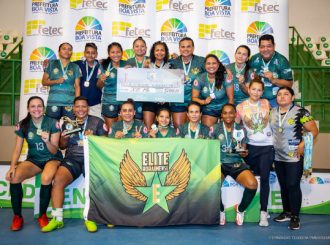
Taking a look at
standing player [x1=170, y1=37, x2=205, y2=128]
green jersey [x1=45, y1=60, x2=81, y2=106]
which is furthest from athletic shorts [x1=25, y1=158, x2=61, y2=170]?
standing player [x1=170, y1=37, x2=205, y2=128]

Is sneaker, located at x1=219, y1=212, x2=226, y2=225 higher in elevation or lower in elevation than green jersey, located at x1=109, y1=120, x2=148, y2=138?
lower

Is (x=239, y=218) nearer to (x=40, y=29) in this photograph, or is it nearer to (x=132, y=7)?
(x=132, y=7)

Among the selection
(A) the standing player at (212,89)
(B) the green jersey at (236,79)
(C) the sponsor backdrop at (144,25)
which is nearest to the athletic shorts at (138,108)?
(A) the standing player at (212,89)

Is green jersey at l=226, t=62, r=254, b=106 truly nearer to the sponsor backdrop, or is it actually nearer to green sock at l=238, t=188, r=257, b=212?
the sponsor backdrop

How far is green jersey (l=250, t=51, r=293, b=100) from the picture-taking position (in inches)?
208

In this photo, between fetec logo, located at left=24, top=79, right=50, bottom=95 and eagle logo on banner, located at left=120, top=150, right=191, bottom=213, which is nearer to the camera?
eagle logo on banner, located at left=120, top=150, right=191, bottom=213

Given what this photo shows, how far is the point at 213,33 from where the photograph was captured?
6332 millimetres

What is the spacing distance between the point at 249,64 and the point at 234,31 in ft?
4.15

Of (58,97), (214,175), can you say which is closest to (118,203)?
(214,175)

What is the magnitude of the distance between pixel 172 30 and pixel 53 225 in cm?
391

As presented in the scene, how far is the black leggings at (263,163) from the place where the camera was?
170 inches

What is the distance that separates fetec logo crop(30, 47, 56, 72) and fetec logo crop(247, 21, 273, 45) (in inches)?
143

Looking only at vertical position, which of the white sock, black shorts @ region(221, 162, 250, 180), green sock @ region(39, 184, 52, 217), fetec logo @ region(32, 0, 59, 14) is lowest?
the white sock

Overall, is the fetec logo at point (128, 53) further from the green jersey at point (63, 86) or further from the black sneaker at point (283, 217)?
the black sneaker at point (283, 217)
